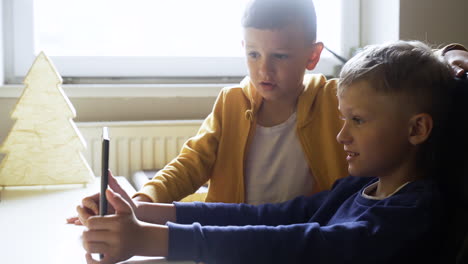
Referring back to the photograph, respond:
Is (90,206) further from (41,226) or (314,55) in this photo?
(314,55)

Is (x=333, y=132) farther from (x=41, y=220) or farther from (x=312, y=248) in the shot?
(x=41, y=220)

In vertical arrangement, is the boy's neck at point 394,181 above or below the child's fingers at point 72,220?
above

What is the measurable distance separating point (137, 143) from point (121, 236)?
1.21 meters

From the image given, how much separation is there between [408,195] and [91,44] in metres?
1.57

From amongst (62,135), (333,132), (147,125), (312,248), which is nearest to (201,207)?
(312,248)

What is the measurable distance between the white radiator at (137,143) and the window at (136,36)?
0.27 meters

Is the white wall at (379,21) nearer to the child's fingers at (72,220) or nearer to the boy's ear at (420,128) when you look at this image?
the boy's ear at (420,128)

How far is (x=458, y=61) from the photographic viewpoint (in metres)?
1.01

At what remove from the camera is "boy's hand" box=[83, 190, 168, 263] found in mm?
796

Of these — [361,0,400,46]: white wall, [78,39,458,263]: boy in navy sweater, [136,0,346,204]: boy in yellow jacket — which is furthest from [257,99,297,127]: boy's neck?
[361,0,400,46]: white wall

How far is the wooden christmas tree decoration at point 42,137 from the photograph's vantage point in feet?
5.10

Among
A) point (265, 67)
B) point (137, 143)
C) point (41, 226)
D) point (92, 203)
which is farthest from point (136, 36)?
point (92, 203)

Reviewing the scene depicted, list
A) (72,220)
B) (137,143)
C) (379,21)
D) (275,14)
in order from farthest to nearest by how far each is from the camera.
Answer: (379,21) → (137,143) → (275,14) → (72,220)

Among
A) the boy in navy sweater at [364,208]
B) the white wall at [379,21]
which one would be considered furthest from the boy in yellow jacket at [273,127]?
the white wall at [379,21]
